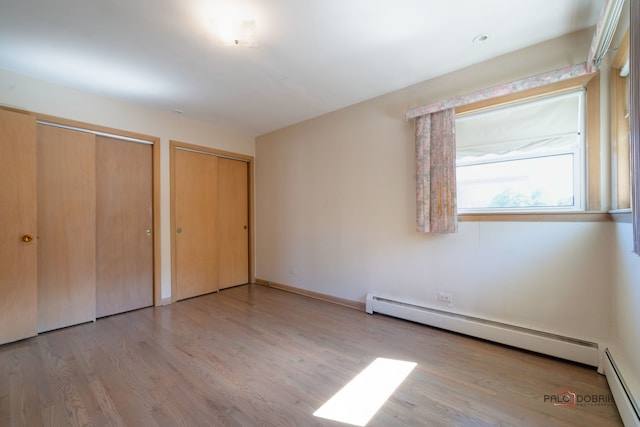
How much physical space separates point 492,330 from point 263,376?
1945 millimetres

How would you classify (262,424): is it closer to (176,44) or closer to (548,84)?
(176,44)

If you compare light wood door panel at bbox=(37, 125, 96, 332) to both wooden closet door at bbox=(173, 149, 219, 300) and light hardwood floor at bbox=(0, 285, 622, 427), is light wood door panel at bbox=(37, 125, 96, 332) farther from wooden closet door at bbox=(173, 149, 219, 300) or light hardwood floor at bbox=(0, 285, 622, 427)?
wooden closet door at bbox=(173, 149, 219, 300)

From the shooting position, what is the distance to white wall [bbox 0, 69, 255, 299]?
2566mm

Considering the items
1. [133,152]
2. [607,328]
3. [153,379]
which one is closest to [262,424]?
[153,379]

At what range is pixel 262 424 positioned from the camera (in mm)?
1480

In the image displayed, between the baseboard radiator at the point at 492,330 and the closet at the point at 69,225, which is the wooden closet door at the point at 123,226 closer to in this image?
the closet at the point at 69,225

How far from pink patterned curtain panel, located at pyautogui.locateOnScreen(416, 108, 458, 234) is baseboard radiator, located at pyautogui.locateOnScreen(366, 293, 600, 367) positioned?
830 mm

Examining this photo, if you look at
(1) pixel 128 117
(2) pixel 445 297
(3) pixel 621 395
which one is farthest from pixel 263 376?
(1) pixel 128 117

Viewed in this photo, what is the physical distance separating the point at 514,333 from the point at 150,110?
456 cm

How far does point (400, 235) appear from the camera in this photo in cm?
296

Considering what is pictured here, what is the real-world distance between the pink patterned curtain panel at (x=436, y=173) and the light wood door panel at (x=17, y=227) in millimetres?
3691

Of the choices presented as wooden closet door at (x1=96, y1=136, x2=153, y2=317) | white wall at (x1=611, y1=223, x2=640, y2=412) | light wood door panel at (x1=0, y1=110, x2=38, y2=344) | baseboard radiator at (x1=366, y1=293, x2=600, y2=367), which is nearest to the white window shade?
white wall at (x1=611, y1=223, x2=640, y2=412)

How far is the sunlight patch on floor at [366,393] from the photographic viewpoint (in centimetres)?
154

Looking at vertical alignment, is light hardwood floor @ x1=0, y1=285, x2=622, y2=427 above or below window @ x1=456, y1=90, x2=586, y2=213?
below
